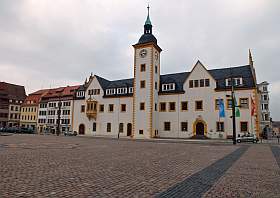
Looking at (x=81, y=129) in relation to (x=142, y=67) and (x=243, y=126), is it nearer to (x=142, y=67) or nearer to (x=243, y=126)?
(x=142, y=67)

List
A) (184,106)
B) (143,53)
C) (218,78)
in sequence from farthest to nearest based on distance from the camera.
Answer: (143,53), (184,106), (218,78)

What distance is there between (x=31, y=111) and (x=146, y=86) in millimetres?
51971

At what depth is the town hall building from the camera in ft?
147

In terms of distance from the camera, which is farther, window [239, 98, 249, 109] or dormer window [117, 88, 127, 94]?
dormer window [117, 88, 127, 94]

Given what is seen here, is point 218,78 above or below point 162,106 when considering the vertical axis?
above

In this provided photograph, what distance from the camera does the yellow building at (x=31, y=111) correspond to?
82.9 m

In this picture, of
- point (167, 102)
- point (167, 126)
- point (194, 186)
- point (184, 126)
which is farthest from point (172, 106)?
point (194, 186)

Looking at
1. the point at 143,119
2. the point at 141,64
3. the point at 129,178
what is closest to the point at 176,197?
the point at 129,178

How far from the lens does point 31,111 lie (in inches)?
3312

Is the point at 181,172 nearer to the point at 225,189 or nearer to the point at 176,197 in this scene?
the point at 225,189

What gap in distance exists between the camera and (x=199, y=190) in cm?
706

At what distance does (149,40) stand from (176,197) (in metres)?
49.7

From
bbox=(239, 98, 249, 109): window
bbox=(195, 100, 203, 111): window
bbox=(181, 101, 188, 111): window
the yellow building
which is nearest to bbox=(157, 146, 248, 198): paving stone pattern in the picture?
bbox=(239, 98, 249, 109): window

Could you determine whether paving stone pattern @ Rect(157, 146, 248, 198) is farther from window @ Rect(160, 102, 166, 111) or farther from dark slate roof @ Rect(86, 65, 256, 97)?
window @ Rect(160, 102, 166, 111)
